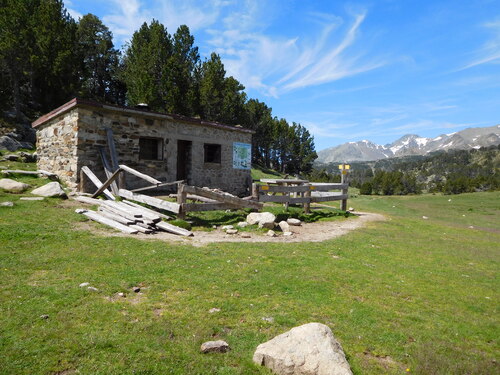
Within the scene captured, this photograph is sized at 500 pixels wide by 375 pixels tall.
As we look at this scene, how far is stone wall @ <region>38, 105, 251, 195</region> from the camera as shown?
43.9 feet

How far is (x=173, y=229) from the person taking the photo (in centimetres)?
902

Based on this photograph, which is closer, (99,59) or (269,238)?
(269,238)

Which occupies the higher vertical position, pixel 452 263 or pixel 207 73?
pixel 207 73

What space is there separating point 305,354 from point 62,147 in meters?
15.6

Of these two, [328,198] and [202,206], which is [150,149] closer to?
[202,206]

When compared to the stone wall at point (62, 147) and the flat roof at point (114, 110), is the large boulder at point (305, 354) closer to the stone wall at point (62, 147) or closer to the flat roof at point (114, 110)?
the stone wall at point (62, 147)

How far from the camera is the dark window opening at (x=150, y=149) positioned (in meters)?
15.6

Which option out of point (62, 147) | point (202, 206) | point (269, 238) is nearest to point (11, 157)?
point (62, 147)

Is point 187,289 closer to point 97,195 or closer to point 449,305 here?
point 449,305

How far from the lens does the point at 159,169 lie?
1580cm

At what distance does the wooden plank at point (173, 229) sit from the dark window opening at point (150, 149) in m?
7.54

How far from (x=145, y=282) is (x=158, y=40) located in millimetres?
34729

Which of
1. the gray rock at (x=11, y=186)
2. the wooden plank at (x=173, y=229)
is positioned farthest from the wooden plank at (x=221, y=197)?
the gray rock at (x=11, y=186)

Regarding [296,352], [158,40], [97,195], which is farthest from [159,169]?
[158,40]
